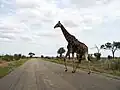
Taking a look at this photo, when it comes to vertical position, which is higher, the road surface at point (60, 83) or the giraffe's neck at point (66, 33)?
the giraffe's neck at point (66, 33)

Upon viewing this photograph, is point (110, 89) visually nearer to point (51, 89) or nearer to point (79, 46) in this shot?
point (51, 89)

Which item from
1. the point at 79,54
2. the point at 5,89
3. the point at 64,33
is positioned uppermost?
the point at 64,33

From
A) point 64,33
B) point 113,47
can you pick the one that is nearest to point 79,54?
point 64,33

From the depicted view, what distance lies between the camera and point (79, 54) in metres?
20.8

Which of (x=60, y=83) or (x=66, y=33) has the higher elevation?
(x=66, y=33)

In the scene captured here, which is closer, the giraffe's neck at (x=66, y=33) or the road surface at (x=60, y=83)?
the road surface at (x=60, y=83)

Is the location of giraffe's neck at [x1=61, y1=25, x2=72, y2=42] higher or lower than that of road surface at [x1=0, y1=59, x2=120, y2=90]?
higher

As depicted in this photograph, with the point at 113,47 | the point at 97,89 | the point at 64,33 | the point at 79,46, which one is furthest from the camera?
the point at 113,47

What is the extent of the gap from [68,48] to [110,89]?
1049 cm

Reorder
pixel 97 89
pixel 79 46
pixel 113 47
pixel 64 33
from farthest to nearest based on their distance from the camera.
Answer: pixel 113 47 < pixel 64 33 < pixel 79 46 < pixel 97 89

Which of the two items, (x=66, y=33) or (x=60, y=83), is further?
(x=66, y=33)

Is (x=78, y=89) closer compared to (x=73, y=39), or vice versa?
(x=78, y=89)

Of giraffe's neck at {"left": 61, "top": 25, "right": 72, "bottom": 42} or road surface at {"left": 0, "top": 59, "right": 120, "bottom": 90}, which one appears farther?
giraffe's neck at {"left": 61, "top": 25, "right": 72, "bottom": 42}

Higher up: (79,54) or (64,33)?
(64,33)
